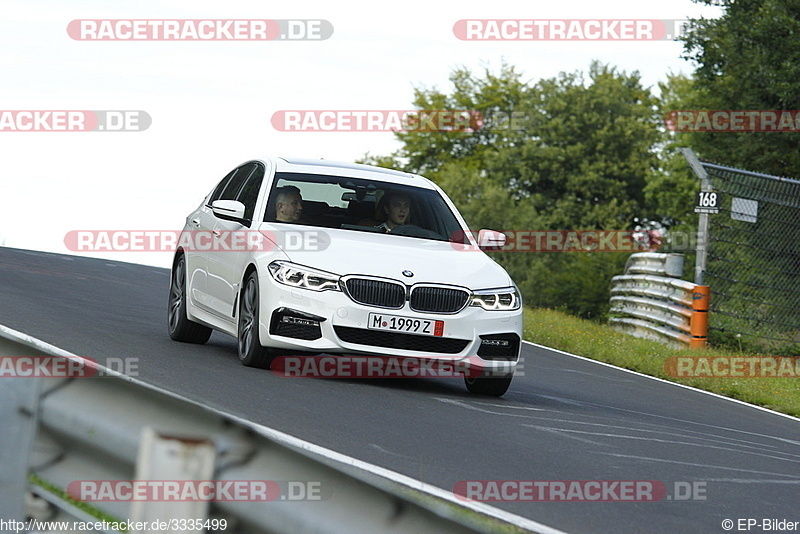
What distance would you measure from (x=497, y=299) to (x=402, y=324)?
89 centimetres

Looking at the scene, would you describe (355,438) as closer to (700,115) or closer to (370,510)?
(370,510)

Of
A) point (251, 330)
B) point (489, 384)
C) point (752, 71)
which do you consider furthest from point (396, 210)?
point (752, 71)

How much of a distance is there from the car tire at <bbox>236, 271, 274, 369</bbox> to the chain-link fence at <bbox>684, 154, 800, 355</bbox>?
11.3 m

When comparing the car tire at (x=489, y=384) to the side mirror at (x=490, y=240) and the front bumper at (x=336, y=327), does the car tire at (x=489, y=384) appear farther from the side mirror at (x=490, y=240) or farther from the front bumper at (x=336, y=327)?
the side mirror at (x=490, y=240)

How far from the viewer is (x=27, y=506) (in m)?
3.45

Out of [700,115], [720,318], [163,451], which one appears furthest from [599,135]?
[163,451]

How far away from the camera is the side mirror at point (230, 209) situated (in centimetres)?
1121

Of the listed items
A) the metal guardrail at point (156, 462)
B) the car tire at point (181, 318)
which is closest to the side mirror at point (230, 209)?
the car tire at point (181, 318)

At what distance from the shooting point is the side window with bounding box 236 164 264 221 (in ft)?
38.6

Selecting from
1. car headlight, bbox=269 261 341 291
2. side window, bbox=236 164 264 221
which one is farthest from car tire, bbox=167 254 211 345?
car headlight, bbox=269 261 341 291

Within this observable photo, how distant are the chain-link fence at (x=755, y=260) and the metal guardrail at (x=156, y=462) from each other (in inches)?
709

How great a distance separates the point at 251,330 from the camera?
10719 mm

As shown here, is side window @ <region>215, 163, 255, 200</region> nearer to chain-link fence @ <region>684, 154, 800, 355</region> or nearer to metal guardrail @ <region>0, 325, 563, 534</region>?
metal guardrail @ <region>0, 325, 563, 534</region>

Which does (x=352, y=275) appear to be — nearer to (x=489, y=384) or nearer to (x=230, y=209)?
(x=230, y=209)
